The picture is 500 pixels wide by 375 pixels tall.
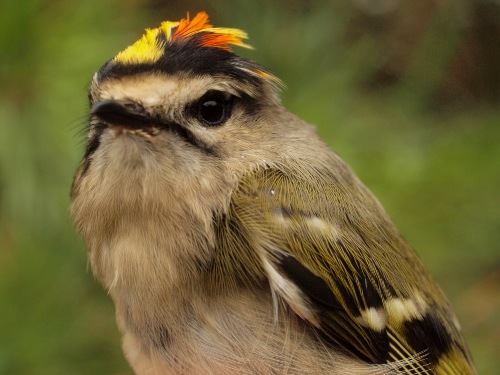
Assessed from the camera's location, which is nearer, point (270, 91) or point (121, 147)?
point (121, 147)

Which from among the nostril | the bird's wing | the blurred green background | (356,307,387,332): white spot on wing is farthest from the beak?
the blurred green background

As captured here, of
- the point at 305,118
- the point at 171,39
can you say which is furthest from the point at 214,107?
the point at 305,118

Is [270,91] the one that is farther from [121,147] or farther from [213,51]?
[121,147]

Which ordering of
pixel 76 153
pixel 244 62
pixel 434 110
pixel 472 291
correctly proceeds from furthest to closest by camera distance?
pixel 434 110 < pixel 472 291 < pixel 76 153 < pixel 244 62

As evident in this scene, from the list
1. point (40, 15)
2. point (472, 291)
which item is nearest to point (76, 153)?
point (40, 15)

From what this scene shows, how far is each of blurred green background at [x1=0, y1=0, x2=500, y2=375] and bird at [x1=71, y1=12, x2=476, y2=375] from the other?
1.48 feet

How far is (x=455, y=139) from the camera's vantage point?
5.80ft

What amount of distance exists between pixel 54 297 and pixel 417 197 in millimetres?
875

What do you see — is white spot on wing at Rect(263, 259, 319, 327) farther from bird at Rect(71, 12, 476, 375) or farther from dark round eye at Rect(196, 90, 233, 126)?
dark round eye at Rect(196, 90, 233, 126)

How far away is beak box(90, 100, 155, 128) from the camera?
758 mm

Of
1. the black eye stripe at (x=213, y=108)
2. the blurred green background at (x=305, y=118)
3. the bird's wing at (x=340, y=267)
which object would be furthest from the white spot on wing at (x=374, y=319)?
the blurred green background at (x=305, y=118)

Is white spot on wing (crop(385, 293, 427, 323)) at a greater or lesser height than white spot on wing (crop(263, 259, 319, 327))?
lesser

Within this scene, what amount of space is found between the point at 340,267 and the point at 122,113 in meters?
0.33

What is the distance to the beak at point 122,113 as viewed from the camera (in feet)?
2.49
